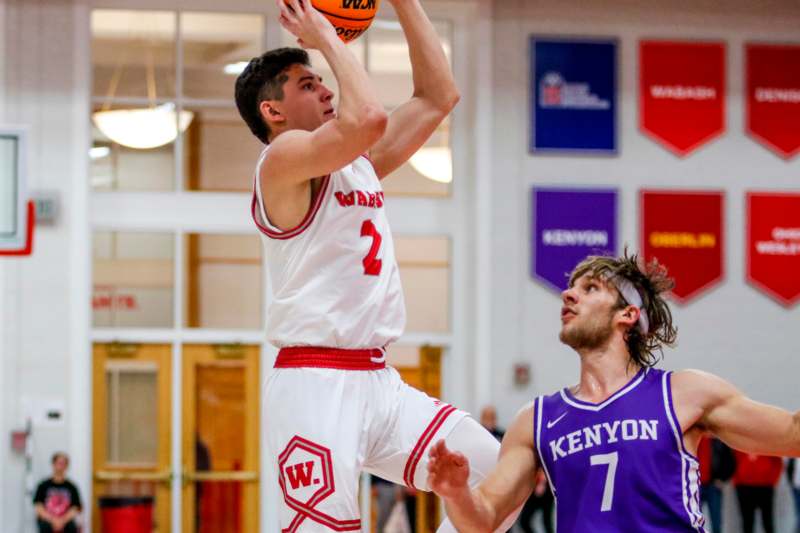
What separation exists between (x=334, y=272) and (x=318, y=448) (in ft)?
2.13

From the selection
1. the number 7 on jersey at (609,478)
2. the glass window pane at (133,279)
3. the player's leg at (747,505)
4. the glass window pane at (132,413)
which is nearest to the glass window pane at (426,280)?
the glass window pane at (133,279)

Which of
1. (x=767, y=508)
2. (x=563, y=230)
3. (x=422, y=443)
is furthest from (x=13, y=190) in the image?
(x=767, y=508)

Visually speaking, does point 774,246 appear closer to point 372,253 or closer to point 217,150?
point 217,150

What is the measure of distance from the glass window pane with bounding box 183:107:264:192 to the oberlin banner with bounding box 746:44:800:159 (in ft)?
18.7

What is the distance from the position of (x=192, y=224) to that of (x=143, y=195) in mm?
621

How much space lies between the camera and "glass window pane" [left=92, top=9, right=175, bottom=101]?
14617 mm

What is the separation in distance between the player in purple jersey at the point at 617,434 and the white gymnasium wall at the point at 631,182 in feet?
33.3

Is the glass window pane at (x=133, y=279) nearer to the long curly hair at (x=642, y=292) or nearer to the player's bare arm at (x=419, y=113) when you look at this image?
the player's bare arm at (x=419, y=113)

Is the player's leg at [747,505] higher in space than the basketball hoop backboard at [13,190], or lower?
lower

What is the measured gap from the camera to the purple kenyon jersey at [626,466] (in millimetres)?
4477

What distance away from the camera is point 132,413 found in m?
14.6

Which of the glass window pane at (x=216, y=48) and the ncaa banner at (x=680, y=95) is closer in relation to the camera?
the glass window pane at (x=216, y=48)

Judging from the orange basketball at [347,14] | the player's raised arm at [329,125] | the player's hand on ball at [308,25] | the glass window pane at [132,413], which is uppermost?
the orange basketball at [347,14]

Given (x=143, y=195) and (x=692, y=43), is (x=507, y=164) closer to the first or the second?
(x=692, y=43)
